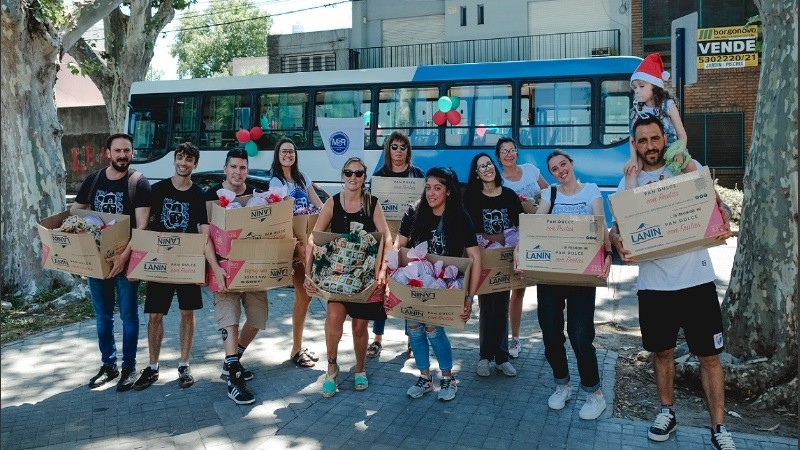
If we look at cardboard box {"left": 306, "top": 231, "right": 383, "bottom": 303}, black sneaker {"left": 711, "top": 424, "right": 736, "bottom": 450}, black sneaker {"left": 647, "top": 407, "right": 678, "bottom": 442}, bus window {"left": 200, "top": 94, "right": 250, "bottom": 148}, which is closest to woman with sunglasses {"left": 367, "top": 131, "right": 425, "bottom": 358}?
cardboard box {"left": 306, "top": 231, "right": 383, "bottom": 303}

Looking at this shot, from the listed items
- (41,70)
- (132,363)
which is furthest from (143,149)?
(132,363)

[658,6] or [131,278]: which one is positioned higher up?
[658,6]

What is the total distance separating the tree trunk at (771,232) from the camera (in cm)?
486

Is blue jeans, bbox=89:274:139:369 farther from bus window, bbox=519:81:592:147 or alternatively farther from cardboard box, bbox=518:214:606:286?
bus window, bbox=519:81:592:147

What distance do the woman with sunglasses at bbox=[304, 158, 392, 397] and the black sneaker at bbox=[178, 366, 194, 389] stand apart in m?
1.13

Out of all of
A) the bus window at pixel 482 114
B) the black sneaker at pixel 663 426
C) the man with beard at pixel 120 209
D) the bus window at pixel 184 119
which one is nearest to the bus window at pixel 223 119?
the bus window at pixel 184 119

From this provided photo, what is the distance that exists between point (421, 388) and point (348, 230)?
1.30 metres

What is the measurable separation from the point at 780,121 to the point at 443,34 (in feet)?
67.1

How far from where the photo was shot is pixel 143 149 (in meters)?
15.8

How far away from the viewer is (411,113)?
1326cm

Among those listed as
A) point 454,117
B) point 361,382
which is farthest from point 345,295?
point 454,117

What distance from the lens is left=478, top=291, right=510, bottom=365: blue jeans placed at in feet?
17.7

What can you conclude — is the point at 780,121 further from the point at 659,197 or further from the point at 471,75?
the point at 471,75

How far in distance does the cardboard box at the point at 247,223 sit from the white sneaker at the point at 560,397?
2.29 metres
